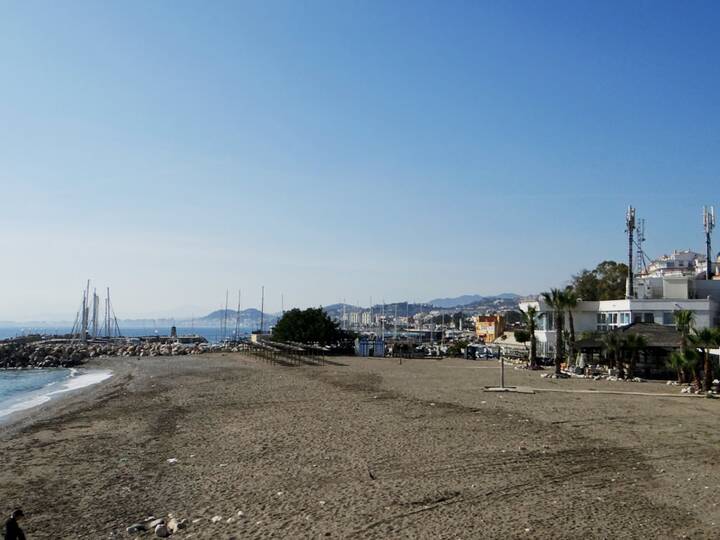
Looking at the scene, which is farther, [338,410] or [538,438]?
[338,410]

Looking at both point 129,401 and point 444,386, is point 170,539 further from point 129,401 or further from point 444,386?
point 444,386

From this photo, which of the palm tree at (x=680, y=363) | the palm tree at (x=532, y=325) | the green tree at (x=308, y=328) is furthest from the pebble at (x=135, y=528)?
the green tree at (x=308, y=328)

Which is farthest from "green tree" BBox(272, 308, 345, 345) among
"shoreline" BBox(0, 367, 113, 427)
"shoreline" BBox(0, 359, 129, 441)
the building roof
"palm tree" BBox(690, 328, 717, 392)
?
"palm tree" BBox(690, 328, 717, 392)

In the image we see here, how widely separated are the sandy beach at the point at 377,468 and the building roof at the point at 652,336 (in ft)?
38.8

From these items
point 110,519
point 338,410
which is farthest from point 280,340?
point 110,519

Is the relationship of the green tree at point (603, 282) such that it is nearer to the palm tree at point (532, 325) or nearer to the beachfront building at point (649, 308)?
the beachfront building at point (649, 308)

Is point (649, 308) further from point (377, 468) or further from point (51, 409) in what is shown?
point (51, 409)

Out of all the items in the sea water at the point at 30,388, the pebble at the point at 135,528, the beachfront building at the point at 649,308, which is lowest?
the sea water at the point at 30,388

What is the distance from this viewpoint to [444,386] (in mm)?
30438

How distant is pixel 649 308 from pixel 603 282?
29414 mm

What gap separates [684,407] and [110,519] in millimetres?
19950

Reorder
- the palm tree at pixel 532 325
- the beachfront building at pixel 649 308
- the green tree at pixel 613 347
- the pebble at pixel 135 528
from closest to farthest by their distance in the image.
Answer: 1. the pebble at pixel 135 528
2. the green tree at pixel 613 347
3. the palm tree at pixel 532 325
4. the beachfront building at pixel 649 308

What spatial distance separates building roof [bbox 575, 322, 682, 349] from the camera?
117ft

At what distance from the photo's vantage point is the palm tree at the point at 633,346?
112ft
